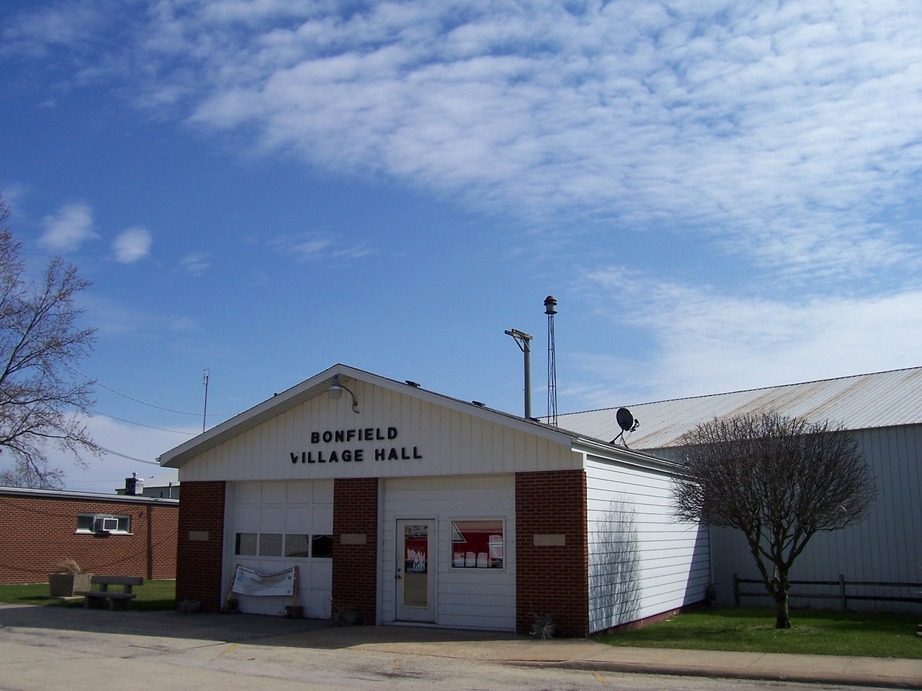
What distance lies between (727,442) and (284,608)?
1040 centimetres

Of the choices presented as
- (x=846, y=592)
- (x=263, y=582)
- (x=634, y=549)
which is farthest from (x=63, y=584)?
(x=846, y=592)

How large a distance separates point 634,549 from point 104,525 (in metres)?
23.0

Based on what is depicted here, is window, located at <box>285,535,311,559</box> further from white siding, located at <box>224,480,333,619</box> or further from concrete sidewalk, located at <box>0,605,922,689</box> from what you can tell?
concrete sidewalk, located at <box>0,605,922,689</box>

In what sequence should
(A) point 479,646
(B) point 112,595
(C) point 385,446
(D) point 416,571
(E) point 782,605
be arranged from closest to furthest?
(A) point 479,646, (E) point 782,605, (D) point 416,571, (C) point 385,446, (B) point 112,595

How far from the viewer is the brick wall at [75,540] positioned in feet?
101

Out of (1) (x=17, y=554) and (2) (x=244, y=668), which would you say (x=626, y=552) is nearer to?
(2) (x=244, y=668)

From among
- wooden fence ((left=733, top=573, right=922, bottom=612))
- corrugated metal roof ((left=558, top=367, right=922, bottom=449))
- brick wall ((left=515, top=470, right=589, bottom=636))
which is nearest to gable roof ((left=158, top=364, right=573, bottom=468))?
brick wall ((left=515, top=470, right=589, bottom=636))

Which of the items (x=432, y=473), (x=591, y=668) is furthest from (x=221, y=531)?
(x=591, y=668)

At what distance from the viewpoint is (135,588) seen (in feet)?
95.8

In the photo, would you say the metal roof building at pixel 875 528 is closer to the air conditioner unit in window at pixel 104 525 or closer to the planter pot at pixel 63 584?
the planter pot at pixel 63 584

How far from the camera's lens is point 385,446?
18781 millimetres

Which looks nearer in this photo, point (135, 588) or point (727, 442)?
point (727, 442)

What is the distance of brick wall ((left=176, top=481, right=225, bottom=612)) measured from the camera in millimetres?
21000

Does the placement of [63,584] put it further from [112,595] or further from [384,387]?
[384,387]
